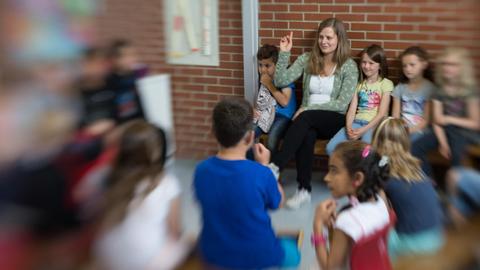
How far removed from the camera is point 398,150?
1.94 feet

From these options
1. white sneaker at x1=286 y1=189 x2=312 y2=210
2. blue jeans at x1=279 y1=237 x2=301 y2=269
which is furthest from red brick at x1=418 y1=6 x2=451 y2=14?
white sneaker at x1=286 y1=189 x2=312 y2=210

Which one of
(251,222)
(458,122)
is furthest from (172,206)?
(251,222)

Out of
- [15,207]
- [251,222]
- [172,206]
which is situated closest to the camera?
[15,207]

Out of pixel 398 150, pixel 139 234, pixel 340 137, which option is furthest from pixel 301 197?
pixel 139 234

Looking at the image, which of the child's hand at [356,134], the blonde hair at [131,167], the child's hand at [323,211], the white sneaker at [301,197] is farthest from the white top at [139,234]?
the child's hand at [356,134]

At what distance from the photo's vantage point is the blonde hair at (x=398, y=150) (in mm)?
583

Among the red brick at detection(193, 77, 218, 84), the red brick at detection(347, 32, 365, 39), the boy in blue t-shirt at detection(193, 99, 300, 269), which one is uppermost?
the red brick at detection(347, 32, 365, 39)

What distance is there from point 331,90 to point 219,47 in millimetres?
1562

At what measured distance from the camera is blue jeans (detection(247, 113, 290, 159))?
189 cm

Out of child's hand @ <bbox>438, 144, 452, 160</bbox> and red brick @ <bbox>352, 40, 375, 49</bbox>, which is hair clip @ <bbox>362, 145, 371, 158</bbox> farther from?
red brick @ <bbox>352, 40, 375, 49</bbox>

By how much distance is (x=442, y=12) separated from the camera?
1.06ft

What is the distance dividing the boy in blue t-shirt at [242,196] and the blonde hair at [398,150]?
174mm

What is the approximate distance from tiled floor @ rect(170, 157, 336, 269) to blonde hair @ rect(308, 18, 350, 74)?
44cm

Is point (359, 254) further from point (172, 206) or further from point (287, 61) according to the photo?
point (287, 61)
